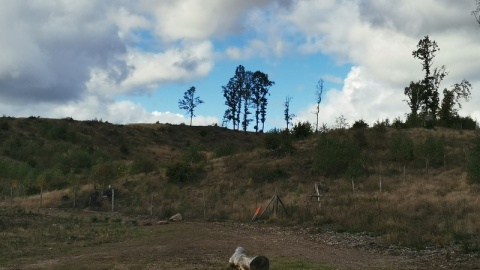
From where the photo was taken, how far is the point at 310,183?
119ft

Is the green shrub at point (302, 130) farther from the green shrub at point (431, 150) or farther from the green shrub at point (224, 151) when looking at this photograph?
the green shrub at point (431, 150)

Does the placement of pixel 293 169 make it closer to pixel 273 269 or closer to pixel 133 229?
pixel 133 229

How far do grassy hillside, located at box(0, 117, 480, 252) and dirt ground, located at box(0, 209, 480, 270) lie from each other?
1.30 meters

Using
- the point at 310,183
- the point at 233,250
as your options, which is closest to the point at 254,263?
the point at 233,250

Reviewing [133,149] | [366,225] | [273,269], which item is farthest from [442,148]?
[133,149]

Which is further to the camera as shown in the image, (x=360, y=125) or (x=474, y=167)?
(x=360, y=125)

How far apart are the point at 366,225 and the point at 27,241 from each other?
13.5m

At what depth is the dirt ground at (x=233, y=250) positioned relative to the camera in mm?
13461

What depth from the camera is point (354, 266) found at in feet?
44.0

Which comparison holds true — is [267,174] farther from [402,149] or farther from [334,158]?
[402,149]

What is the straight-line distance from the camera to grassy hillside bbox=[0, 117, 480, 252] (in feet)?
68.2

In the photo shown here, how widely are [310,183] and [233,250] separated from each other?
68.3 feet

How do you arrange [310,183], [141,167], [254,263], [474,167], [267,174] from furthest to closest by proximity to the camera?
Result: 1. [141,167]
2. [267,174]
3. [310,183]
4. [474,167]
5. [254,263]

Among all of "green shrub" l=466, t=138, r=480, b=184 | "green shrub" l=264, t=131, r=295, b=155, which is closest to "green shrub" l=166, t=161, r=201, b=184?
"green shrub" l=264, t=131, r=295, b=155
